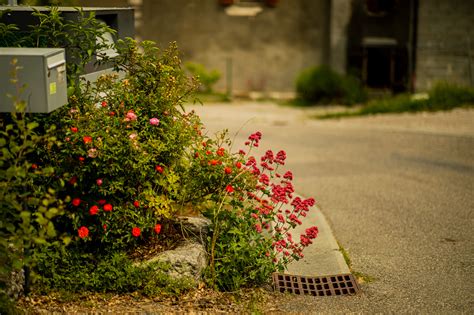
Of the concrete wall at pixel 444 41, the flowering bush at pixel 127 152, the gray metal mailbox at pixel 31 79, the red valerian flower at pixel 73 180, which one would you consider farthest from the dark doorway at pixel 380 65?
the gray metal mailbox at pixel 31 79

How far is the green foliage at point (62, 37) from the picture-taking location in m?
5.47

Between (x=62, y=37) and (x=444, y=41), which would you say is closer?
(x=62, y=37)

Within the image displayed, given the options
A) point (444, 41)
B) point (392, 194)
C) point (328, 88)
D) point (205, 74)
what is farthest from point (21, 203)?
point (444, 41)

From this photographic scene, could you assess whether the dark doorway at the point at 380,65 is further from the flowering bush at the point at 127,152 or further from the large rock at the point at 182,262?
the large rock at the point at 182,262

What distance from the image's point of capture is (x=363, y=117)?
50.2 ft

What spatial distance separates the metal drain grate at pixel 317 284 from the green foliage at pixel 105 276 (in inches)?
33.2

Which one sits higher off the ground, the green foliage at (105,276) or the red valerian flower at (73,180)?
the red valerian flower at (73,180)

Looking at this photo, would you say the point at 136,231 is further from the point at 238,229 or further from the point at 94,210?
the point at 238,229

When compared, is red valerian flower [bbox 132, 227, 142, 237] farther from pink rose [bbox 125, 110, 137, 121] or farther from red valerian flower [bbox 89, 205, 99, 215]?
pink rose [bbox 125, 110, 137, 121]

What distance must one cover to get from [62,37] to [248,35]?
1335cm

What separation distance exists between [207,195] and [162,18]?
521 inches

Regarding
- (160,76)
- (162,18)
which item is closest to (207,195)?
(160,76)

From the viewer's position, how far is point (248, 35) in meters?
18.7

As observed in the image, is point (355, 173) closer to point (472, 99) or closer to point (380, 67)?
point (472, 99)
